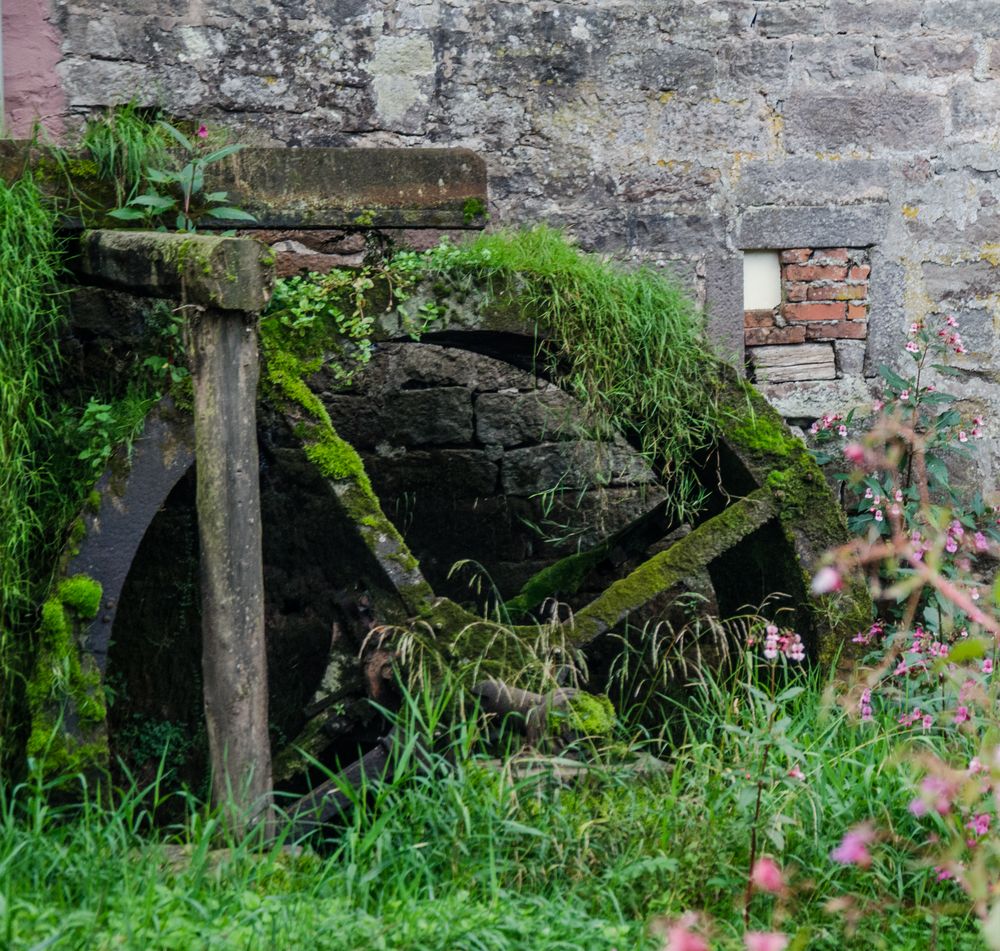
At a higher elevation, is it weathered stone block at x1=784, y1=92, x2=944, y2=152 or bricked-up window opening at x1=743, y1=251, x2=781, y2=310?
weathered stone block at x1=784, y1=92, x2=944, y2=152

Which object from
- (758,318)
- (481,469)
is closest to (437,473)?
(481,469)

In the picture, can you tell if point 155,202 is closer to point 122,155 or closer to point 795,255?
Answer: point 122,155

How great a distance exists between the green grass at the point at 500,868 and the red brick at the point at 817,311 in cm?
211

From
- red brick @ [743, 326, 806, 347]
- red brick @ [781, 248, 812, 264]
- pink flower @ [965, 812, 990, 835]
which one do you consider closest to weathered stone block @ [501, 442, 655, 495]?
red brick @ [743, 326, 806, 347]

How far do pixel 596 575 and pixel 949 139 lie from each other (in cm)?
A: 224

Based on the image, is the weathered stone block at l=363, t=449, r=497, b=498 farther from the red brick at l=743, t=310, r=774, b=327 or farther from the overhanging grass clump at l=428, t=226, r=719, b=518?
the red brick at l=743, t=310, r=774, b=327

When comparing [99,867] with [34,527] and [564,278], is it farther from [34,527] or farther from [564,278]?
[564,278]

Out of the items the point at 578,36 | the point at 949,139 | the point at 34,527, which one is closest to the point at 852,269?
the point at 949,139

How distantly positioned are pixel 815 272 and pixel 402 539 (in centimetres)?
217

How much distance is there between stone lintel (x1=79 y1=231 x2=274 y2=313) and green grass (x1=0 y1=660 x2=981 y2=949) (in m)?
1.06

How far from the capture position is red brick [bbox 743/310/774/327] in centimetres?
477

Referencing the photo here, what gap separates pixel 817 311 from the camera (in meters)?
4.79

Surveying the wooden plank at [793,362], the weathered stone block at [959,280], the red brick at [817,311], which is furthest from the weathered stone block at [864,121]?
Answer: the wooden plank at [793,362]

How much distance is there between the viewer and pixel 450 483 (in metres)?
4.80
